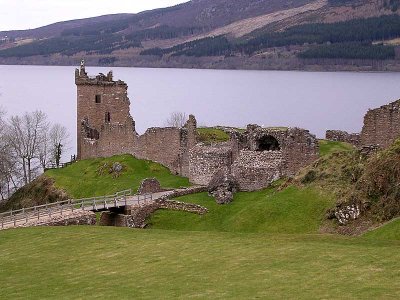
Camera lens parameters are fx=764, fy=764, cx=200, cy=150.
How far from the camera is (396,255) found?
24.0 m

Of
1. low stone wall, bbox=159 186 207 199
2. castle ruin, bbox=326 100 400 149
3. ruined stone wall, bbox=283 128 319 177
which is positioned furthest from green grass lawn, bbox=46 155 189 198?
castle ruin, bbox=326 100 400 149

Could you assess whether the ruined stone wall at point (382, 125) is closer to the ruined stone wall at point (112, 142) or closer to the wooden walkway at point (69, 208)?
the wooden walkway at point (69, 208)

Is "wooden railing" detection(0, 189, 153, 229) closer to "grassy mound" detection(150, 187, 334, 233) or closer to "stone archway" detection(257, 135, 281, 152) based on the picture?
"grassy mound" detection(150, 187, 334, 233)

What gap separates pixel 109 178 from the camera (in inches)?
2453

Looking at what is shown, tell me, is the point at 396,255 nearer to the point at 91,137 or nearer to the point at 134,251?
the point at 134,251

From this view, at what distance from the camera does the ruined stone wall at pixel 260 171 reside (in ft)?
158

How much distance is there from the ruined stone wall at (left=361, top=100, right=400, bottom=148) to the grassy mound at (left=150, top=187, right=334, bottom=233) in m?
6.56

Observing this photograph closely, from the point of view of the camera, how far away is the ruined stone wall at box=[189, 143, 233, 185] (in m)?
52.4

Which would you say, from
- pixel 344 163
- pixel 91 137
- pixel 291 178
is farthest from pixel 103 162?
pixel 344 163

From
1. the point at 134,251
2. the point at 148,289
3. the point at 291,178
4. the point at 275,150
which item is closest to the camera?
the point at 148,289

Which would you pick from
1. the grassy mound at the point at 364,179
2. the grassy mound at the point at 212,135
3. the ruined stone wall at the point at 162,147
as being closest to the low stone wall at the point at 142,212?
the grassy mound at the point at 364,179

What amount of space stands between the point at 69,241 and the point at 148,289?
11.4m

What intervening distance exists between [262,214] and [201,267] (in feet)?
48.9

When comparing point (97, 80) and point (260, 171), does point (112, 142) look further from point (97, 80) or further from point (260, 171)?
point (260, 171)
